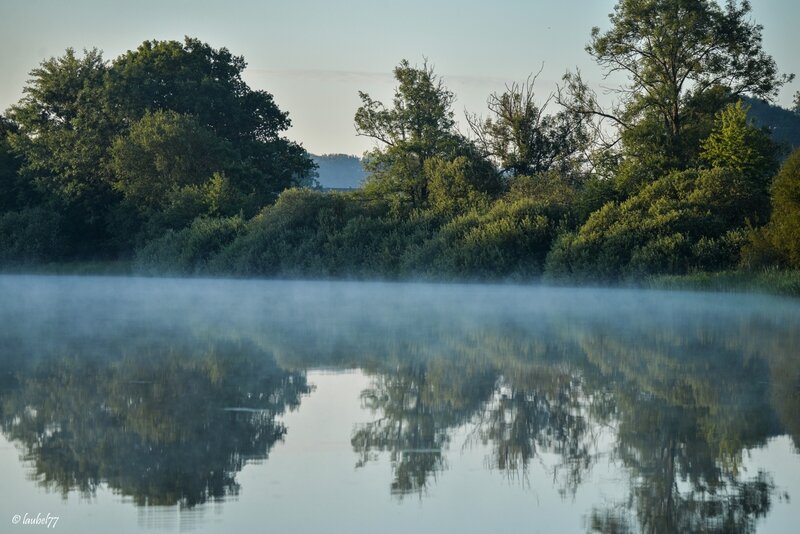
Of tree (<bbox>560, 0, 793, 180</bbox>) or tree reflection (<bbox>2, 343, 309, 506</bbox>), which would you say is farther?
tree (<bbox>560, 0, 793, 180</bbox>)

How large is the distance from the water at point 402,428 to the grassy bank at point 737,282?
1027cm

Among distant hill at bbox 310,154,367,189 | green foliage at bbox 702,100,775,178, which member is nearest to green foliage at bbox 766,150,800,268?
green foliage at bbox 702,100,775,178

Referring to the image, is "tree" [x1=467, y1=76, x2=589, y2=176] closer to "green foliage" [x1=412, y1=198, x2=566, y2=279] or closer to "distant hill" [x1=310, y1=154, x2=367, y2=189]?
"green foliage" [x1=412, y1=198, x2=566, y2=279]

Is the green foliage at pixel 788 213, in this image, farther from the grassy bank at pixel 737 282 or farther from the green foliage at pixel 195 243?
the green foliage at pixel 195 243

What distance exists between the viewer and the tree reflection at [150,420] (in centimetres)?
714

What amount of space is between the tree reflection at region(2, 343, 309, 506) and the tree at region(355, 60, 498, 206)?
33.5 meters

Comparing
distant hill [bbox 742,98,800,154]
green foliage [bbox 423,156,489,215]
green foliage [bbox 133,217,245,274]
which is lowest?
green foliage [bbox 133,217,245,274]

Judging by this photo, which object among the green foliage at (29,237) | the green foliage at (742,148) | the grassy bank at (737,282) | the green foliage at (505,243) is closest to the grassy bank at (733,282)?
the grassy bank at (737,282)

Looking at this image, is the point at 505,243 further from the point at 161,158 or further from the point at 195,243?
the point at 161,158

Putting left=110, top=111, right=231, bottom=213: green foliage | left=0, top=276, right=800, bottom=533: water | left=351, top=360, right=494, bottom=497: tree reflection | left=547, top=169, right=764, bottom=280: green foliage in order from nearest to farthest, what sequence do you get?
left=0, top=276, right=800, bottom=533: water < left=351, top=360, right=494, bottom=497: tree reflection < left=547, top=169, right=764, bottom=280: green foliage < left=110, top=111, right=231, bottom=213: green foliage

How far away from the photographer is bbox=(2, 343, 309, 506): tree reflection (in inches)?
281

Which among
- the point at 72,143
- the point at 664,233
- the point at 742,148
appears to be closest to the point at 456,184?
the point at 742,148

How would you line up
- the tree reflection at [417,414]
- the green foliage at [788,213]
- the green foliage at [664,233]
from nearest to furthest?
the tree reflection at [417,414]
the green foliage at [788,213]
the green foliage at [664,233]

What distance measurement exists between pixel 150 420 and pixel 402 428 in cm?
204
